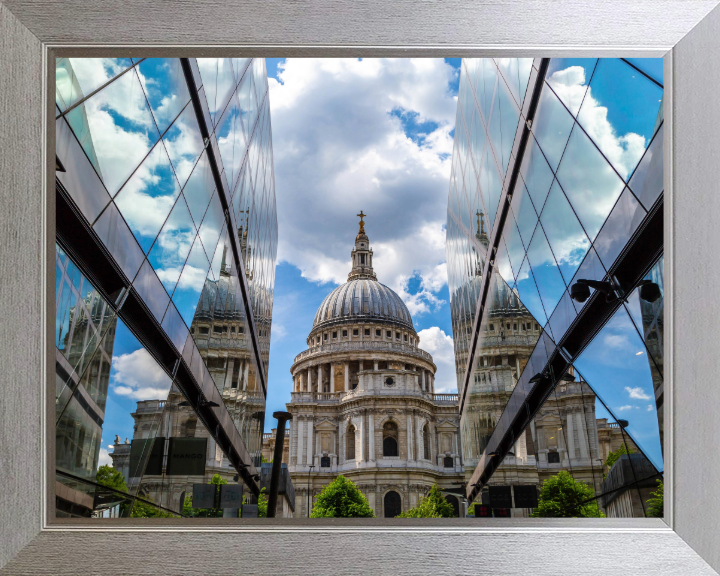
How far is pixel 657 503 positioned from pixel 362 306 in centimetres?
9909

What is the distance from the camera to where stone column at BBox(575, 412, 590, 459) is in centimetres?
999

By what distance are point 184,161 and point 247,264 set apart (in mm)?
8990

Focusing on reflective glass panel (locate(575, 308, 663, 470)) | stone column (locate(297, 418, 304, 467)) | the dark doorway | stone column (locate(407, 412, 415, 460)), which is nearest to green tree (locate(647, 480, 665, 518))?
reflective glass panel (locate(575, 308, 663, 470))

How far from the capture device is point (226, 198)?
13789 millimetres

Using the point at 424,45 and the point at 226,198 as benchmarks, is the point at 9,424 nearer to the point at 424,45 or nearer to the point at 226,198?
the point at 424,45

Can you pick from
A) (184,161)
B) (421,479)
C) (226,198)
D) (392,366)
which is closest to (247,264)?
(226,198)

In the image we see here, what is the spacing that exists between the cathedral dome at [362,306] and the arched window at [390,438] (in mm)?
25460

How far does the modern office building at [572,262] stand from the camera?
5.94 meters

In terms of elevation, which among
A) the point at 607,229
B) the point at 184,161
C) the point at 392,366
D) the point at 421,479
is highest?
the point at 392,366

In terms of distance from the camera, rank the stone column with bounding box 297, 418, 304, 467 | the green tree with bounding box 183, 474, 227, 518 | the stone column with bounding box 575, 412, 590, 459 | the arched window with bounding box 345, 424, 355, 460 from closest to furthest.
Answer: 1. the stone column with bounding box 575, 412, 590, 459
2. the green tree with bounding box 183, 474, 227, 518
3. the stone column with bounding box 297, 418, 304, 467
4. the arched window with bounding box 345, 424, 355, 460

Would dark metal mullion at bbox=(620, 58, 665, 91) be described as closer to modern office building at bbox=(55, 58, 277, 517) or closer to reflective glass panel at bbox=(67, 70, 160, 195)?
modern office building at bbox=(55, 58, 277, 517)

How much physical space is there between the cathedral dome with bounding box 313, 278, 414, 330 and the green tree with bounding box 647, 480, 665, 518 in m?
95.9

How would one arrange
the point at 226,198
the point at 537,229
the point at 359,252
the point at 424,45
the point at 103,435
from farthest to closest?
the point at 359,252
the point at 226,198
the point at 537,229
the point at 103,435
the point at 424,45

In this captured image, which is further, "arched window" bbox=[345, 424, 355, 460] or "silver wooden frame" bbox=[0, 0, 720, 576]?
"arched window" bbox=[345, 424, 355, 460]
